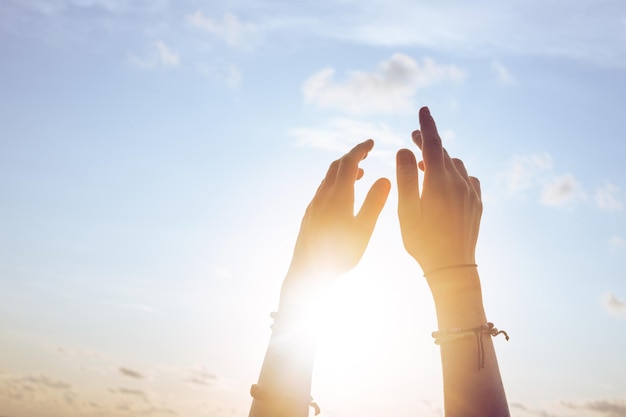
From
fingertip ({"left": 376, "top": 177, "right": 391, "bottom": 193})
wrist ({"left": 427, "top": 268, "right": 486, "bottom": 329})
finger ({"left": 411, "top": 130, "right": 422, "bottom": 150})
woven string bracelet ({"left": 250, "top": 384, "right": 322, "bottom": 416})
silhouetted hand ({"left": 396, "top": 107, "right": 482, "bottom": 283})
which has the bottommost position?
woven string bracelet ({"left": 250, "top": 384, "right": 322, "bottom": 416})

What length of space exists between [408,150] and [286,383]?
A: 2.60 metres

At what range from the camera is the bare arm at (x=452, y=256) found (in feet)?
11.7

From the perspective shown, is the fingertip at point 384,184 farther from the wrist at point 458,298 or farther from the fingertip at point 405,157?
the wrist at point 458,298

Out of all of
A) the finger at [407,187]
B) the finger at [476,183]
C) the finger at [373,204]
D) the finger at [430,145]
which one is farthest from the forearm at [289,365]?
the finger at [476,183]

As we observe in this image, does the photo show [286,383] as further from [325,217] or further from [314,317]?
[325,217]

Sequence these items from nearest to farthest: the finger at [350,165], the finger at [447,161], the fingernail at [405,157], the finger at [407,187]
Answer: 1. the finger at [407,187]
2. the finger at [447,161]
3. the fingernail at [405,157]
4. the finger at [350,165]

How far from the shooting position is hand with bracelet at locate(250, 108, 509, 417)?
3.68 metres

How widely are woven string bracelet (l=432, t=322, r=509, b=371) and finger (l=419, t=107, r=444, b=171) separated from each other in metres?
1.62

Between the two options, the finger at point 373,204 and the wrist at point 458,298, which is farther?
the finger at point 373,204

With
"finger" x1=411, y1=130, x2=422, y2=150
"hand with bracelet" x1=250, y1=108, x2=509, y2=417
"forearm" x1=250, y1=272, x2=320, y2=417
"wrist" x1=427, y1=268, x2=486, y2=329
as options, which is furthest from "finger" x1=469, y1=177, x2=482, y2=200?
"forearm" x1=250, y1=272, x2=320, y2=417

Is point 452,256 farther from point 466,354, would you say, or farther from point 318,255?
point 318,255

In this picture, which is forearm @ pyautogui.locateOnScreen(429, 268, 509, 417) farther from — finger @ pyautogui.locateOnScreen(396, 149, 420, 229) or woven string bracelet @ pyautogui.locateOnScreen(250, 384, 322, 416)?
woven string bracelet @ pyautogui.locateOnScreen(250, 384, 322, 416)

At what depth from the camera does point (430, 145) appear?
4941 millimetres

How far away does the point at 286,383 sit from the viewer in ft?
13.9
